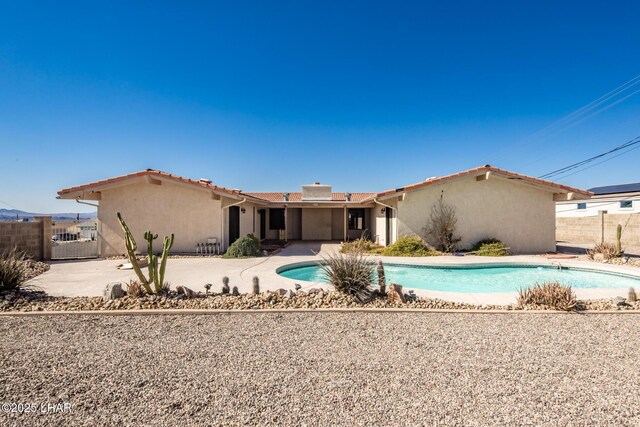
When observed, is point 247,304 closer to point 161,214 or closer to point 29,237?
point 161,214

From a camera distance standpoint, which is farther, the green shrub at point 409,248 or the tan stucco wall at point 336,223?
the tan stucco wall at point 336,223

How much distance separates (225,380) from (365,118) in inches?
775

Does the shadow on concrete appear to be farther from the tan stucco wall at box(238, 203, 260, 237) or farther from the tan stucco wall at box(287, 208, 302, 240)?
the tan stucco wall at box(287, 208, 302, 240)

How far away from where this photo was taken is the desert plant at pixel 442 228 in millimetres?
15828

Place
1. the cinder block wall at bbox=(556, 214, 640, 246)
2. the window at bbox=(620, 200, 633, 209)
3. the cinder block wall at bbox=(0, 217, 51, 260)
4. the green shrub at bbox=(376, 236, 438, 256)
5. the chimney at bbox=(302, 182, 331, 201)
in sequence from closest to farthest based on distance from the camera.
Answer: the cinder block wall at bbox=(0, 217, 51, 260)
the green shrub at bbox=(376, 236, 438, 256)
the cinder block wall at bbox=(556, 214, 640, 246)
the chimney at bbox=(302, 182, 331, 201)
the window at bbox=(620, 200, 633, 209)

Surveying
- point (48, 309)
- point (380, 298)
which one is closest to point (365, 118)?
point (380, 298)

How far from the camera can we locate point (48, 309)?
6125 mm

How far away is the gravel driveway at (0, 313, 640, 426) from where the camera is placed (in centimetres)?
285

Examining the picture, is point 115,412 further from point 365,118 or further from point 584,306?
point 365,118

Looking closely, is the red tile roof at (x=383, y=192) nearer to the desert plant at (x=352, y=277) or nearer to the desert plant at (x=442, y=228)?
the desert plant at (x=442, y=228)

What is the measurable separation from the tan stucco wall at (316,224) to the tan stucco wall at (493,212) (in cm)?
967

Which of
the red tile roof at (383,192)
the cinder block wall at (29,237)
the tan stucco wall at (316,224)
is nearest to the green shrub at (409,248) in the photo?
the red tile roof at (383,192)

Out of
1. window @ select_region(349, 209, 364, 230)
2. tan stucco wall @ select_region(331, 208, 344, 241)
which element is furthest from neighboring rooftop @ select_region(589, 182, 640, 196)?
tan stucco wall @ select_region(331, 208, 344, 241)

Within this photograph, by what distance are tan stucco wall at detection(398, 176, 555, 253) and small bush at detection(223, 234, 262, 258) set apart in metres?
7.84
